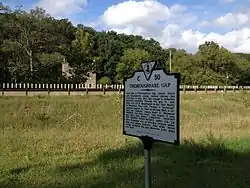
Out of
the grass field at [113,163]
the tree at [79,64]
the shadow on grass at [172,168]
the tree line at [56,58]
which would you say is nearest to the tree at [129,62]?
the tree line at [56,58]

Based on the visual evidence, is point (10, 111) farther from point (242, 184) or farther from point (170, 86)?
point (170, 86)

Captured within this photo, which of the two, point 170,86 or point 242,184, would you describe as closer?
point 170,86

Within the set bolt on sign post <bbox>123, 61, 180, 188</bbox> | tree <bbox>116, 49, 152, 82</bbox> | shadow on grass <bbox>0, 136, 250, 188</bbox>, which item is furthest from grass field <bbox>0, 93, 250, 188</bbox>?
tree <bbox>116, 49, 152, 82</bbox>

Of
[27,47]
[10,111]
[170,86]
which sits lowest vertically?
[10,111]

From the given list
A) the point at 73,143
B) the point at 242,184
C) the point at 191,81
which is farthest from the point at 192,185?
the point at 191,81

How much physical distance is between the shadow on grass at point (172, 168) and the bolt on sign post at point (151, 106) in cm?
205

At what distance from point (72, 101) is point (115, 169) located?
800 inches

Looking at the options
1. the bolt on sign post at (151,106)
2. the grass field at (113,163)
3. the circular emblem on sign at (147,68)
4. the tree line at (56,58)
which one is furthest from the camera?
the tree line at (56,58)

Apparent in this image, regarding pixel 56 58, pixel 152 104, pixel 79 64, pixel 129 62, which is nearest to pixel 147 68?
pixel 152 104

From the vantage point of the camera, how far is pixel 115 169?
8.02 m

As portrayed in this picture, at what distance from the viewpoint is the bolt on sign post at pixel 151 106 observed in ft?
13.9

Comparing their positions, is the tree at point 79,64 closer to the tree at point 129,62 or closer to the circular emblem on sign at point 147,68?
the tree at point 129,62

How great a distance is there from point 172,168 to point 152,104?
12.8 feet

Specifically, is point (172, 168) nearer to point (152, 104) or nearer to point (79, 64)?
point (152, 104)
